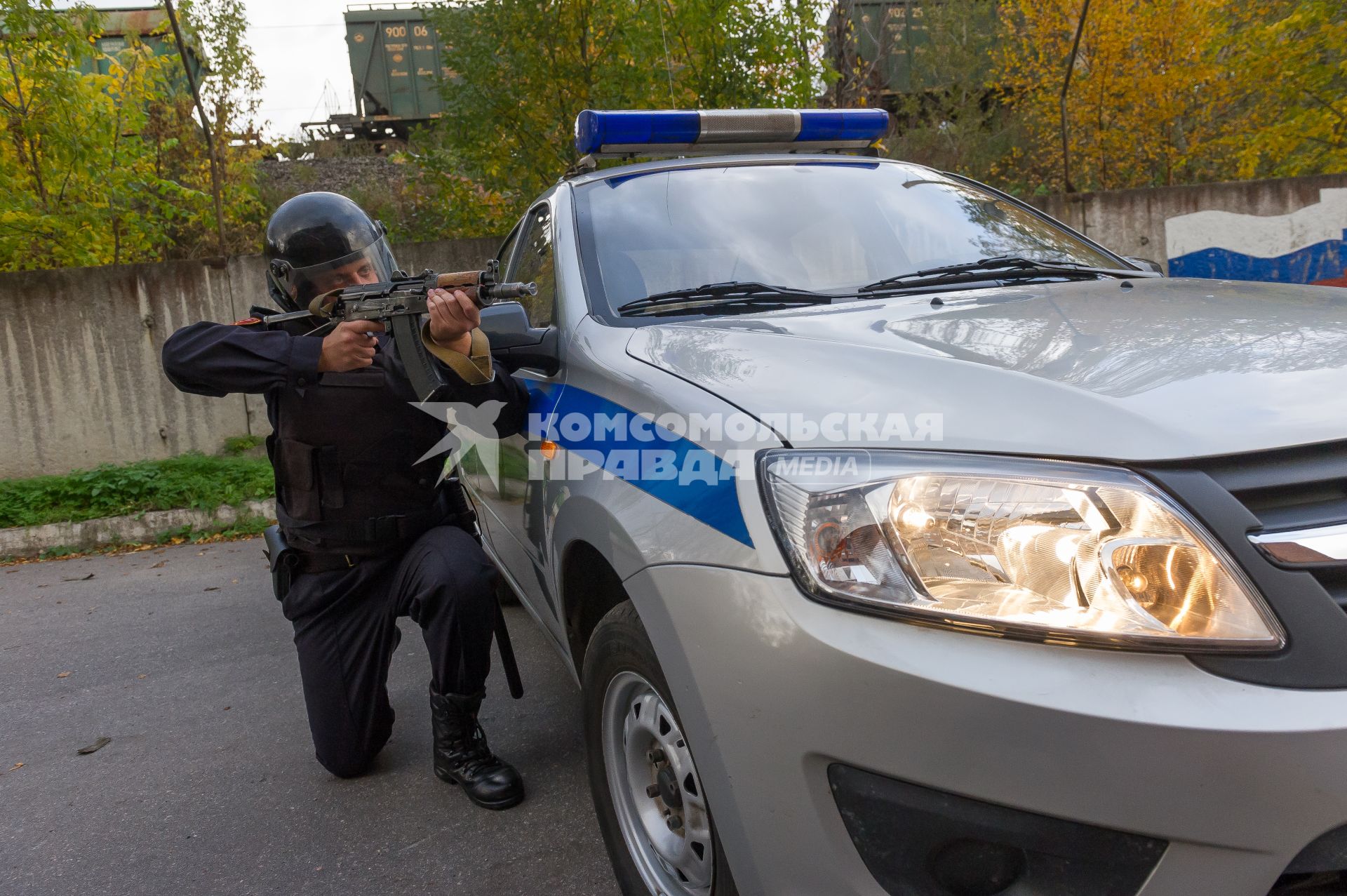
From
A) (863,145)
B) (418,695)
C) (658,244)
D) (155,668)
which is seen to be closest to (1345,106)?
(863,145)

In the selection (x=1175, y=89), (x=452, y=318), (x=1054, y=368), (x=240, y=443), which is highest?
(x=1175, y=89)

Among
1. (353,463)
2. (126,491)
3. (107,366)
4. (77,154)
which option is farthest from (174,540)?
(353,463)

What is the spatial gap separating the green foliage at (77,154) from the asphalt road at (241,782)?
4.38 meters

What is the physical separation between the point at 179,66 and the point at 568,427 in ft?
34.4

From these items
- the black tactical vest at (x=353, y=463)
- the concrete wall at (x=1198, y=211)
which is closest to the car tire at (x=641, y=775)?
the black tactical vest at (x=353, y=463)

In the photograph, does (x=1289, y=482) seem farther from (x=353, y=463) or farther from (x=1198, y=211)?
(x=1198, y=211)

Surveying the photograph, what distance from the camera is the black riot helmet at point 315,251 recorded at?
9.02 feet

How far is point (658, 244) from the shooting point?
2408 millimetres

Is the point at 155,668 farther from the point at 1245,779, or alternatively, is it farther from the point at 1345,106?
the point at 1345,106

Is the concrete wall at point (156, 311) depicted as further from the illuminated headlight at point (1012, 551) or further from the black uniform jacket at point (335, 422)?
the illuminated headlight at point (1012, 551)

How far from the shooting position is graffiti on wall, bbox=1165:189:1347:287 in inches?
301

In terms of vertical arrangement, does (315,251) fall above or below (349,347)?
above

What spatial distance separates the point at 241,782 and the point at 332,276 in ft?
5.14

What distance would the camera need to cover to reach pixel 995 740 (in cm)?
112
